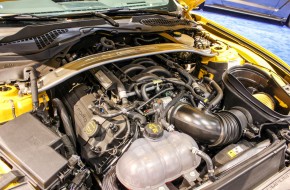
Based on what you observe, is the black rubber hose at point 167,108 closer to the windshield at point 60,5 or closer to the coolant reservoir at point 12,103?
the coolant reservoir at point 12,103

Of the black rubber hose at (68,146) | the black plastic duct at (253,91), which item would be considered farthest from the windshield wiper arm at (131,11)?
the black rubber hose at (68,146)

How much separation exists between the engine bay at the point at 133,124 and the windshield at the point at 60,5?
0.80ft

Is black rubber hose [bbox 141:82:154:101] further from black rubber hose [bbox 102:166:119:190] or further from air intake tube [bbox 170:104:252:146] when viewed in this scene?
black rubber hose [bbox 102:166:119:190]

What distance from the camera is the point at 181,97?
1499 millimetres

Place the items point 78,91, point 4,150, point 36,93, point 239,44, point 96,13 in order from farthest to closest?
1. point 239,44
2. point 96,13
3. point 78,91
4. point 36,93
5. point 4,150

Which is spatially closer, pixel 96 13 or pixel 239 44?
pixel 96 13

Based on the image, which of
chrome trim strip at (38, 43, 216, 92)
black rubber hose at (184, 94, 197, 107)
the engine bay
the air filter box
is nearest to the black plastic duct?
the engine bay

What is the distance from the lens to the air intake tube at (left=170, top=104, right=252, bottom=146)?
1.32 m

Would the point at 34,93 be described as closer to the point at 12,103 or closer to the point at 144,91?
the point at 12,103

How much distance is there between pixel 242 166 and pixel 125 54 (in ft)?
2.63

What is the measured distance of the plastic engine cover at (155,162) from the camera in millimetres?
1067

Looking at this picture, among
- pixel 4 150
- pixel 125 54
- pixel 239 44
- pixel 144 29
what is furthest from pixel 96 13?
pixel 239 44

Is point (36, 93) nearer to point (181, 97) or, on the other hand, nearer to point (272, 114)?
point (181, 97)

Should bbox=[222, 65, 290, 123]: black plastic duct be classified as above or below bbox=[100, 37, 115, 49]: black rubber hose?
below
